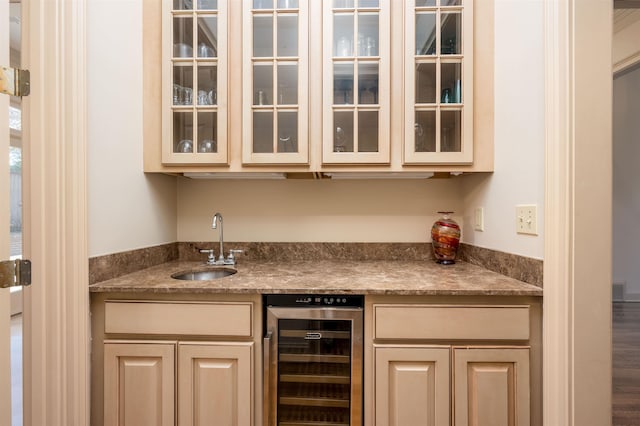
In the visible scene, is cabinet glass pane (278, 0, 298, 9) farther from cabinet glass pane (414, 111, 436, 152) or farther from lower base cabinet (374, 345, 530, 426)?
lower base cabinet (374, 345, 530, 426)

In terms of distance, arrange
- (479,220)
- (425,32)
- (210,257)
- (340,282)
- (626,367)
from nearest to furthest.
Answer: (340,282) < (425,32) < (479,220) < (210,257) < (626,367)

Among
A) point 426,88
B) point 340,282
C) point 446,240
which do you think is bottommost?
point 340,282

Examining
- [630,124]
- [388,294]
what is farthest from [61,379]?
[630,124]

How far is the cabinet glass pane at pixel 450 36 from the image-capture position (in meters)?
1.48

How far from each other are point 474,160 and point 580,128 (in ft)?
1.57

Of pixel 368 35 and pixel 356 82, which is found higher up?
pixel 368 35

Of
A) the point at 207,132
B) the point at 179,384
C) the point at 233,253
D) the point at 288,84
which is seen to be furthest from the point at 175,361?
the point at 288,84

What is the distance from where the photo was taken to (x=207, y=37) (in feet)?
4.94

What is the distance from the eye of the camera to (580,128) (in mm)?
1013

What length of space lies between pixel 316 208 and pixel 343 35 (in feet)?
3.01

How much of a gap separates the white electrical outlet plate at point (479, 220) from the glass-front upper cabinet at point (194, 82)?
1323 millimetres

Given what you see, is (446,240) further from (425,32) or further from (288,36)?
(288,36)

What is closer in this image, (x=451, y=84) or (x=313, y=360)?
(x=313, y=360)

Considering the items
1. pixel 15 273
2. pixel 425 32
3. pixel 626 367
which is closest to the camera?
pixel 15 273
